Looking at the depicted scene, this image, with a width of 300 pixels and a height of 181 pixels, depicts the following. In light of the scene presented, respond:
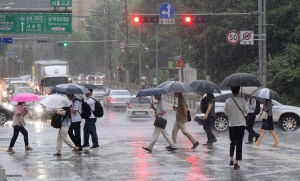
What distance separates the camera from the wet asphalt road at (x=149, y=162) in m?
14.9

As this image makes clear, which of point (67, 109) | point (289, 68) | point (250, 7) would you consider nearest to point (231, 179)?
point (67, 109)

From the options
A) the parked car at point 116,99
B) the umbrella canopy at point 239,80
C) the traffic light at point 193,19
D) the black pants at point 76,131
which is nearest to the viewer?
the umbrella canopy at point 239,80

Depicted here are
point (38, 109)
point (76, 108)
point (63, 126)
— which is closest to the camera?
point (63, 126)

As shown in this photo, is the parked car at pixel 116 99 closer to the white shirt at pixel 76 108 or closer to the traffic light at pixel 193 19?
the traffic light at pixel 193 19

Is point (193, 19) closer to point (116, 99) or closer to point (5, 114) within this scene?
point (5, 114)

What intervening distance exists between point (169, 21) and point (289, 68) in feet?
29.1

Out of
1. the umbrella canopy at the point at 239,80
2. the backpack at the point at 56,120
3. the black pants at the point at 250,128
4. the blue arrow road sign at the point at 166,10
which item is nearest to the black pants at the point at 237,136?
the umbrella canopy at the point at 239,80

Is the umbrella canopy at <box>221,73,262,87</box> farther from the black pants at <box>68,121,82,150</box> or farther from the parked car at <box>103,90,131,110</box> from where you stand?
the parked car at <box>103,90,131,110</box>

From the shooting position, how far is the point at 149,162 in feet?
57.1

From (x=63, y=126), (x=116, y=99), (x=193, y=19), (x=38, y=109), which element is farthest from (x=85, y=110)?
(x=116, y=99)

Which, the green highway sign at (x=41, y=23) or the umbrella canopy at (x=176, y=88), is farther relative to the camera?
the green highway sign at (x=41, y=23)

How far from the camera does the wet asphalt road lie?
49.0 ft

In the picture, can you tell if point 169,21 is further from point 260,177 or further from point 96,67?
point 96,67

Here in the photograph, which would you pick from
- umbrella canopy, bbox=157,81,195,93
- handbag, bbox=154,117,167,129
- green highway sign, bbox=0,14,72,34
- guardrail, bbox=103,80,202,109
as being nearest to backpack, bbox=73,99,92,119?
handbag, bbox=154,117,167,129
